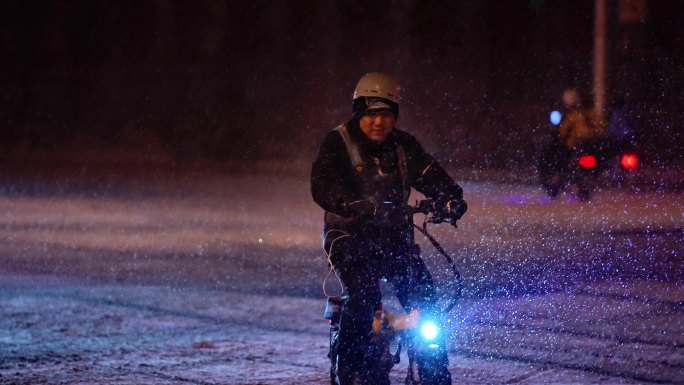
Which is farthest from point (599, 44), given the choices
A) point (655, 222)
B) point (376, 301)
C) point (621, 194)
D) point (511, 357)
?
point (376, 301)

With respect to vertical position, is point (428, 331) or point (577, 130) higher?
point (577, 130)

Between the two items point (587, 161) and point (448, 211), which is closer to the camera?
point (448, 211)

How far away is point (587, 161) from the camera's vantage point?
2350 cm

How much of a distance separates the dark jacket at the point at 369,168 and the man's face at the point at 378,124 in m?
0.05

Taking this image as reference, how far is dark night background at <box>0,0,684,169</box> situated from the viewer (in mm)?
41156

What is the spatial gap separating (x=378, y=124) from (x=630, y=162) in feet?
63.6

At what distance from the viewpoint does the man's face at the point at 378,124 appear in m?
5.57

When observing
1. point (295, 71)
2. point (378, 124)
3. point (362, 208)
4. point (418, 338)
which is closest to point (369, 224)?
point (362, 208)

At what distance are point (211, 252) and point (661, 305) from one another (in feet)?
21.2

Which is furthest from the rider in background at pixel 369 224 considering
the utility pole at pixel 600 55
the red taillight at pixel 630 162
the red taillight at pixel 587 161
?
the utility pole at pixel 600 55

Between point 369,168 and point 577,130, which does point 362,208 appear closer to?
point 369,168

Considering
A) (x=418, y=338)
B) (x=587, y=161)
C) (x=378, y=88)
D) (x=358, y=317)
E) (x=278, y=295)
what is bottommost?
(x=418, y=338)

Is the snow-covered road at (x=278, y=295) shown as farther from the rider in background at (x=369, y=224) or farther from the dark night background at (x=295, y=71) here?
the dark night background at (x=295, y=71)

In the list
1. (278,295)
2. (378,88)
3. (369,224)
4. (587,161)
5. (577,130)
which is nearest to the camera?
(369,224)
